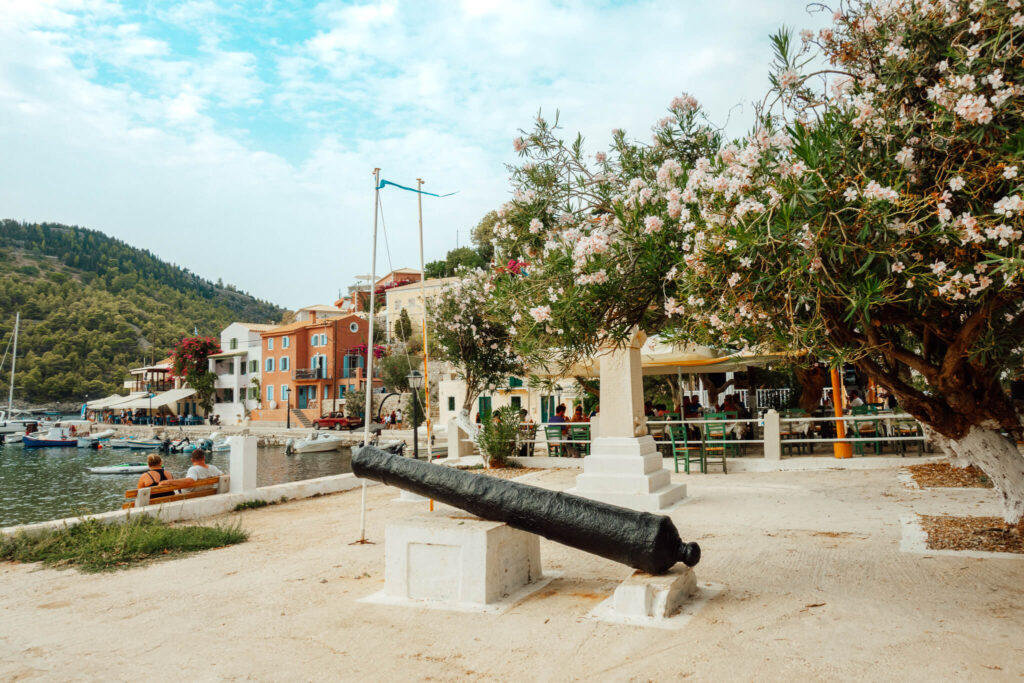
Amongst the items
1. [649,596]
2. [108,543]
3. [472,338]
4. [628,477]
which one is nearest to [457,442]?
[472,338]

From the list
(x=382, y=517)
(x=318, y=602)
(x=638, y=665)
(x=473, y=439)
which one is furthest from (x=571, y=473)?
(x=638, y=665)

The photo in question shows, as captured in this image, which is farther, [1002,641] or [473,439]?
[473,439]

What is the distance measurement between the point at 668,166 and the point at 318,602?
14.8 feet

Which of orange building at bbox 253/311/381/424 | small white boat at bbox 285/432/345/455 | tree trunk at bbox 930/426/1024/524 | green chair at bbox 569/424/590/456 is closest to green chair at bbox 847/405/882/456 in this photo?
green chair at bbox 569/424/590/456

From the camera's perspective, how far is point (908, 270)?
3.86 m

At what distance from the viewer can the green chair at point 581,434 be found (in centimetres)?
1438

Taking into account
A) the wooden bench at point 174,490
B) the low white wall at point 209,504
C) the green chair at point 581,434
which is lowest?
the low white wall at point 209,504

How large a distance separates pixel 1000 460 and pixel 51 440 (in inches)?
2037

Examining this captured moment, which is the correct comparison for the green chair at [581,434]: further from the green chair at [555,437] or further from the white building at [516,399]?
the white building at [516,399]

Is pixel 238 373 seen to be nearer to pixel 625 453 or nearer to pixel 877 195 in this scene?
pixel 625 453

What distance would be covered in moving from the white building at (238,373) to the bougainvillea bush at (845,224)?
182ft

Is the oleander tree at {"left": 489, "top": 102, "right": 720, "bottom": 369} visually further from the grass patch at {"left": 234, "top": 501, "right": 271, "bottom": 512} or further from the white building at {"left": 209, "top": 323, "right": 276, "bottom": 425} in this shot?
the white building at {"left": 209, "top": 323, "right": 276, "bottom": 425}

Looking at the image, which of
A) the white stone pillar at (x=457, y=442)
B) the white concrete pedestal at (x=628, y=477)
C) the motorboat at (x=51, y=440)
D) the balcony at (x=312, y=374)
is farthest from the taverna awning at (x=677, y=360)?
the motorboat at (x=51, y=440)

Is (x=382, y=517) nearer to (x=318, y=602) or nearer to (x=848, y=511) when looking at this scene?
(x=318, y=602)
